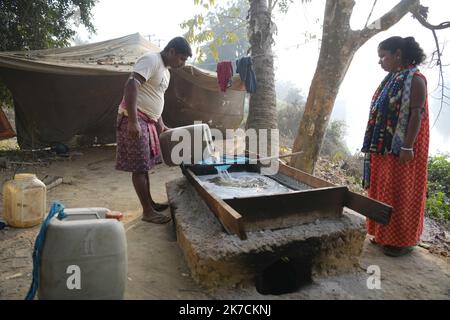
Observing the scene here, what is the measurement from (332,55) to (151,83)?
2.49m

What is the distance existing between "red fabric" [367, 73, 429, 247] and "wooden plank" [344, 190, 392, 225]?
484 millimetres

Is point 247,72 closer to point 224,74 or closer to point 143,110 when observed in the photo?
point 224,74

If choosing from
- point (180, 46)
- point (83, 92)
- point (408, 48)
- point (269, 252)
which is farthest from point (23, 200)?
point (83, 92)

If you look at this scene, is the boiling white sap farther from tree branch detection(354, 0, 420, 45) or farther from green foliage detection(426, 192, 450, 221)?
green foliage detection(426, 192, 450, 221)

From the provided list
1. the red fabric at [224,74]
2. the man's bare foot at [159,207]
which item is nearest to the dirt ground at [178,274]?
the man's bare foot at [159,207]

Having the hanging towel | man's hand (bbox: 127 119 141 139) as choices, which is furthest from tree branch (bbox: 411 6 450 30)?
man's hand (bbox: 127 119 141 139)

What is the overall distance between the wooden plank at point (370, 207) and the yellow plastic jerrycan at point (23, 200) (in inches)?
106

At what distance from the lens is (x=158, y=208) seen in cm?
354

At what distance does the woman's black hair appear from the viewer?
101 inches

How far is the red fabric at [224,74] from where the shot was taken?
5609 mm
